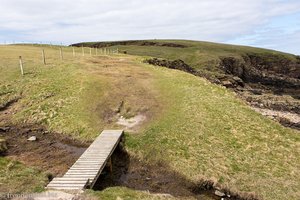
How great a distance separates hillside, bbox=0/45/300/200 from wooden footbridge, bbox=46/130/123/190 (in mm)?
1082

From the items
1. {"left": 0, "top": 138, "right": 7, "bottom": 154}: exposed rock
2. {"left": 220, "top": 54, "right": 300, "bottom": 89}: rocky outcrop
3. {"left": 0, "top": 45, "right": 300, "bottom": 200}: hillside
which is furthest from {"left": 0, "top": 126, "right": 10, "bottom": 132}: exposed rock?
{"left": 220, "top": 54, "right": 300, "bottom": 89}: rocky outcrop

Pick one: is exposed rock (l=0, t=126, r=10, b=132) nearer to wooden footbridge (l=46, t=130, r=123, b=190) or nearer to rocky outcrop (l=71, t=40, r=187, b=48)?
wooden footbridge (l=46, t=130, r=123, b=190)

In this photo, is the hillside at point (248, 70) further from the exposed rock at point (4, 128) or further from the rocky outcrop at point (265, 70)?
the exposed rock at point (4, 128)

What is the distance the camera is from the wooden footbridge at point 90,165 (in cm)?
1931

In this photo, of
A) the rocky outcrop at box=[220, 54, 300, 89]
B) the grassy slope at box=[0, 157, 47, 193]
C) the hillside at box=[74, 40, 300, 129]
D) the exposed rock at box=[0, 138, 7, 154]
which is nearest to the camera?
the grassy slope at box=[0, 157, 47, 193]

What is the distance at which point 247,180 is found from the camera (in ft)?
81.5

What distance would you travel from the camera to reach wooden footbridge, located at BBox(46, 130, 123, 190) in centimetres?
1931

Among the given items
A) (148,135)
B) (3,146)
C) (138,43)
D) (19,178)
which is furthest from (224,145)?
(138,43)

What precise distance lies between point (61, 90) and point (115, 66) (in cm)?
1414

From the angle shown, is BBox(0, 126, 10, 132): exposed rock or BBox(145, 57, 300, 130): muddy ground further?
BBox(145, 57, 300, 130): muddy ground

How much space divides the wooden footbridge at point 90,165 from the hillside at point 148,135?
1.08m

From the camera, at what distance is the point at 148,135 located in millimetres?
30750

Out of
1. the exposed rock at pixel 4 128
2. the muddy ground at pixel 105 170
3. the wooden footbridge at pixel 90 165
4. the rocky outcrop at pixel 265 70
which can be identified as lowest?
the rocky outcrop at pixel 265 70

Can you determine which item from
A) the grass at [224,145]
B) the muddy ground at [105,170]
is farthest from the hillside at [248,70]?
the muddy ground at [105,170]
